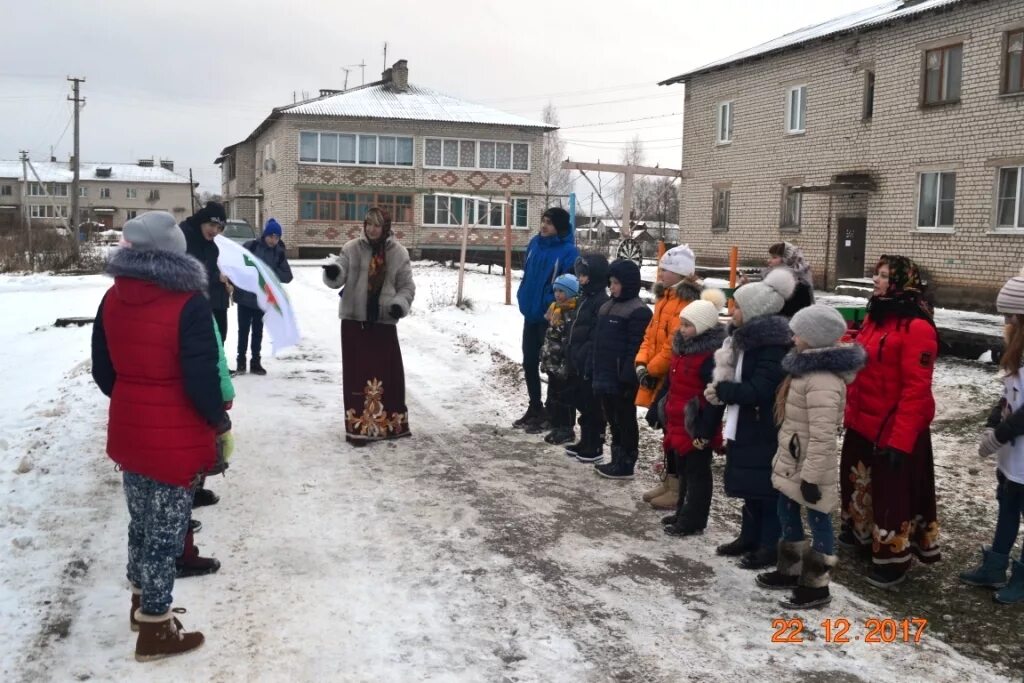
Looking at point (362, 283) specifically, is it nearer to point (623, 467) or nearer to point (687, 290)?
point (623, 467)

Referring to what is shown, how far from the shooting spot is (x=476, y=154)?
140ft

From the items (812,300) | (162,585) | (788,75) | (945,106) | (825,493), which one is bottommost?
(162,585)

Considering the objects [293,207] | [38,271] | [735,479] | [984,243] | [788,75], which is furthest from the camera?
[293,207]

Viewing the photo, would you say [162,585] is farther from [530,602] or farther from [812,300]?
[812,300]

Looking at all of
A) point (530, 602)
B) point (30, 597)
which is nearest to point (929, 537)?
point (530, 602)

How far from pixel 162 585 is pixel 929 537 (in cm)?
377

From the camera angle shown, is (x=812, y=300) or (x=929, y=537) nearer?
(x=929, y=537)

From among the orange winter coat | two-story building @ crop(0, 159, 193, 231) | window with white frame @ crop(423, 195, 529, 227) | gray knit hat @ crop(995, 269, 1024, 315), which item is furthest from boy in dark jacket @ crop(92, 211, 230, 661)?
two-story building @ crop(0, 159, 193, 231)

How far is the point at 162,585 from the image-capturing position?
342 centimetres

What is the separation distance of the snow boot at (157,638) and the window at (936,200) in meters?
19.9

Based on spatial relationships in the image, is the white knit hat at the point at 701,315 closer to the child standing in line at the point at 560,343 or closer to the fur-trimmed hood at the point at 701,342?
the fur-trimmed hood at the point at 701,342

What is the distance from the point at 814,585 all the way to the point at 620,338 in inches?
89.9
